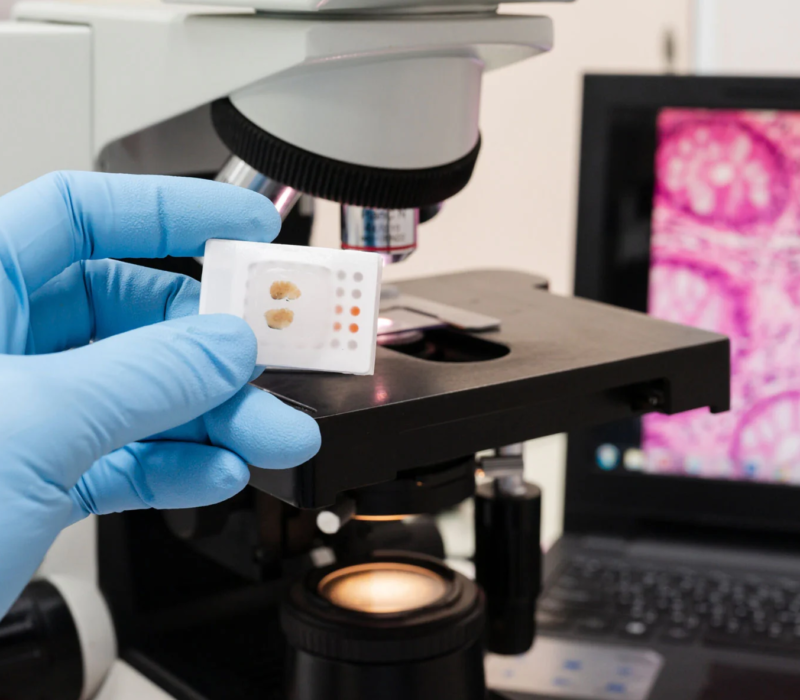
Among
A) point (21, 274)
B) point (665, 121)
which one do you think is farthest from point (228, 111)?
point (665, 121)

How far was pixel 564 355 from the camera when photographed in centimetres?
61

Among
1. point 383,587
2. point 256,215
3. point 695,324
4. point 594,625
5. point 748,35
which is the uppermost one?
point 748,35

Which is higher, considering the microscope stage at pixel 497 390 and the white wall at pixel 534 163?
the white wall at pixel 534 163

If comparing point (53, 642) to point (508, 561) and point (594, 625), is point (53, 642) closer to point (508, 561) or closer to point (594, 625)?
point (508, 561)

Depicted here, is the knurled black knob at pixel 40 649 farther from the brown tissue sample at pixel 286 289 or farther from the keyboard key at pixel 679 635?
the keyboard key at pixel 679 635

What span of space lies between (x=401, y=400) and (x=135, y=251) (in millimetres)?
155

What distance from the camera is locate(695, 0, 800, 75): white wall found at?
1.81 meters

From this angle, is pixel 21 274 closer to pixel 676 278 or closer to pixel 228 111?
pixel 228 111

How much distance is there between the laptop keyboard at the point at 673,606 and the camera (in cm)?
87

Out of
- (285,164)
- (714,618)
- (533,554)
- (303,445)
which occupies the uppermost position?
(285,164)

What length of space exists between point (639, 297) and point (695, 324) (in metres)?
0.06

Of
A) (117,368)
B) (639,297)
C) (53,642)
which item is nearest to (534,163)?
(639,297)

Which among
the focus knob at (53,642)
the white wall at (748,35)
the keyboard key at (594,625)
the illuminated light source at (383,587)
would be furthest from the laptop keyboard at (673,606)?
the white wall at (748,35)

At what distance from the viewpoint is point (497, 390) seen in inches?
21.7
